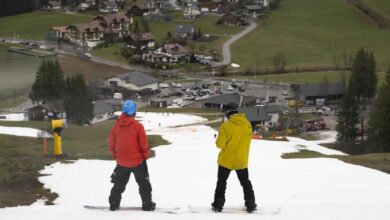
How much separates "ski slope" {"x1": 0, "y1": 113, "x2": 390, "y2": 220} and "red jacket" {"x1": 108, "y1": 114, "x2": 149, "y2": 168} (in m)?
0.79

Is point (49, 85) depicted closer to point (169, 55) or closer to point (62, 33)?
point (169, 55)

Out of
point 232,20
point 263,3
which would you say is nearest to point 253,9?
point 263,3

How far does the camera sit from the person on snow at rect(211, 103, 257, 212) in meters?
8.87

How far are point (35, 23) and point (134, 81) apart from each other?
184 ft

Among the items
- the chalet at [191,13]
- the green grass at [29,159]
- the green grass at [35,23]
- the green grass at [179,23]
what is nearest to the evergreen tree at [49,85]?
the green grass at [29,159]

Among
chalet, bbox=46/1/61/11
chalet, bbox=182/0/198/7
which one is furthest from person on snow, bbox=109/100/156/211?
chalet, bbox=46/1/61/11

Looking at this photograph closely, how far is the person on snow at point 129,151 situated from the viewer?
346 inches

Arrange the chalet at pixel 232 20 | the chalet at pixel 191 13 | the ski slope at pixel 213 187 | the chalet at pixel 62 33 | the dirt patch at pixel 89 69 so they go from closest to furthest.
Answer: the ski slope at pixel 213 187, the dirt patch at pixel 89 69, the chalet at pixel 62 33, the chalet at pixel 232 20, the chalet at pixel 191 13

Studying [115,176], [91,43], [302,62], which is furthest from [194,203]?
[91,43]

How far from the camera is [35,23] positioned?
127 meters

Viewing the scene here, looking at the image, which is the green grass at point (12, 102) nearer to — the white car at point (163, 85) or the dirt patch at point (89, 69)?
the dirt patch at point (89, 69)

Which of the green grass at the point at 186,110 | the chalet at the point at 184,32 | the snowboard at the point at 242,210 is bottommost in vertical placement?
the green grass at the point at 186,110

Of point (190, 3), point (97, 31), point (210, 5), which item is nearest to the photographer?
point (97, 31)

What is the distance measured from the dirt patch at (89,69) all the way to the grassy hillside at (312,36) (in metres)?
19.3
